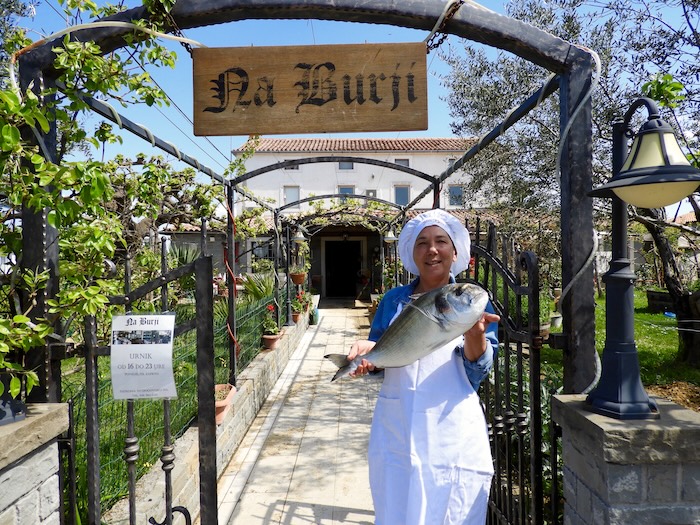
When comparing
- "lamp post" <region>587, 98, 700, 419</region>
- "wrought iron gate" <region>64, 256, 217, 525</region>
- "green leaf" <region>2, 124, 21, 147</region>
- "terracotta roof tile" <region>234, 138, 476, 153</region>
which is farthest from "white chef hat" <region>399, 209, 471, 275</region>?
"terracotta roof tile" <region>234, 138, 476, 153</region>

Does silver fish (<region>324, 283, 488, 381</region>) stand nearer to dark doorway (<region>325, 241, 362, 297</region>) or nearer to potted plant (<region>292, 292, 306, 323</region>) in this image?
potted plant (<region>292, 292, 306, 323</region>)

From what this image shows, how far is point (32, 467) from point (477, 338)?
1.74m

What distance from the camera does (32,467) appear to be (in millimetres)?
1679

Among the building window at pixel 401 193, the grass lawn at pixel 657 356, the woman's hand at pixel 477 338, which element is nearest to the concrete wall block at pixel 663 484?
the woman's hand at pixel 477 338

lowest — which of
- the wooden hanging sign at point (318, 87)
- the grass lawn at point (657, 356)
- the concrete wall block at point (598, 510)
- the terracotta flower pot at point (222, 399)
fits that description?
the grass lawn at point (657, 356)

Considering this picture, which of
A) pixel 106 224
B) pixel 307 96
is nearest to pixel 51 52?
pixel 106 224

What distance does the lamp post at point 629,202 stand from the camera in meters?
1.51

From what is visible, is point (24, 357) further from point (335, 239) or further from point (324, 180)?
point (324, 180)

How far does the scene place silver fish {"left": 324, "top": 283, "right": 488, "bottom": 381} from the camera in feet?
5.00

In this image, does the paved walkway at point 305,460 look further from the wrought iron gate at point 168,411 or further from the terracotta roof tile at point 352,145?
the terracotta roof tile at point 352,145

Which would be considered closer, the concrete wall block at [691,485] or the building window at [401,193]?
the concrete wall block at [691,485]

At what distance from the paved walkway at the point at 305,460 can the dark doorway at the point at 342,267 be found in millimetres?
12699

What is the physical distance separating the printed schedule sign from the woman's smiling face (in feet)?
3.68

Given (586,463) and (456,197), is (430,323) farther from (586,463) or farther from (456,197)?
(456,197)
